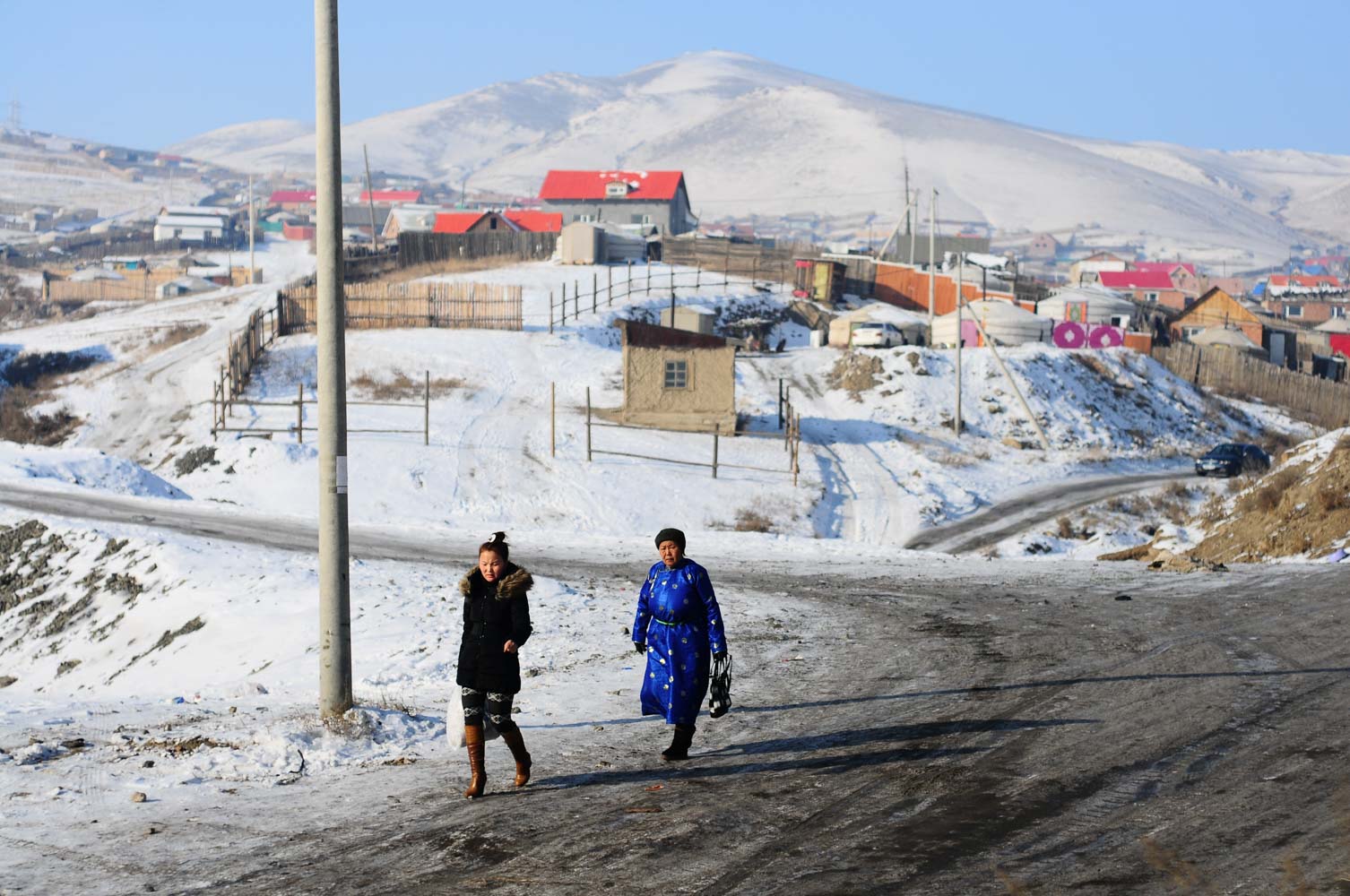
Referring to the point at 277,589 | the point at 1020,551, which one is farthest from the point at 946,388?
the point at 277,589

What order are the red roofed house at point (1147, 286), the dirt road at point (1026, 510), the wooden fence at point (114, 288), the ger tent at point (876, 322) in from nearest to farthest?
1. the dirt road at point (1026, 510)
2. the ger tent at point (876, 322)
3. the wooden fence at point (114, 288)
4. the red roofed house at point (1147, 286)

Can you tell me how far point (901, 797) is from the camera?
8609mm

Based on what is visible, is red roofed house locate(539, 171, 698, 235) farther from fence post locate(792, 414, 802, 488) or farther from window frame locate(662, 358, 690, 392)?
fence post locate(792, 414, 802, 488)

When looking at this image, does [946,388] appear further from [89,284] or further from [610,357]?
[89,284]

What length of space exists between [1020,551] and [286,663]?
66.1ft

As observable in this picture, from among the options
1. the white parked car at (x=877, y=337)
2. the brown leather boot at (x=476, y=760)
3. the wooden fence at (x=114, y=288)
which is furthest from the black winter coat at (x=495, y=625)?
the wooden fence at (x=114, y=288)

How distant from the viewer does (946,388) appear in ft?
165

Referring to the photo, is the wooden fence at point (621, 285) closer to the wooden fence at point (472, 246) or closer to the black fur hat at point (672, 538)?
the wooden fence at point (472, 246)

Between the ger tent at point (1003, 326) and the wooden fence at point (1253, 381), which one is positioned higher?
the ger tent at point (1003, 326)

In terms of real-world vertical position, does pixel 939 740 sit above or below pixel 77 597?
above

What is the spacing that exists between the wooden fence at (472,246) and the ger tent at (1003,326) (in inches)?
1123

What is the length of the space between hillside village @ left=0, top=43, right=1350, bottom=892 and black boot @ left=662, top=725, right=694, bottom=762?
0.40 meters

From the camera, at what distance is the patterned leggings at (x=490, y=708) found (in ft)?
29.4

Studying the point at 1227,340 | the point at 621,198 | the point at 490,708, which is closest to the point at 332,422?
the point at 490,708
